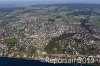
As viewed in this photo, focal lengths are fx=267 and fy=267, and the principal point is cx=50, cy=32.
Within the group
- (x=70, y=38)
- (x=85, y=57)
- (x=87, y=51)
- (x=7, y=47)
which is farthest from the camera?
(x=70, y=38)

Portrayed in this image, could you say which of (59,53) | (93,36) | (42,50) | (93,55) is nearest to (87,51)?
(93,55)

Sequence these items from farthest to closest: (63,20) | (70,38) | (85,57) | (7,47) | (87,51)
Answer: (63,20), (70,38), (7,47), (87,51), (85,57)

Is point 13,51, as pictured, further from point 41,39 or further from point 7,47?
point 41,39

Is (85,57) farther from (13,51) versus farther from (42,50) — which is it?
(13,51)

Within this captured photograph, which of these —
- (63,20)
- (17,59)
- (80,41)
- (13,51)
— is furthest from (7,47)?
(63,20)

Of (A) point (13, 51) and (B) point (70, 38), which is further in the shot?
(B) point (70, 38)

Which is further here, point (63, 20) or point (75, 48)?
point (63, 20)

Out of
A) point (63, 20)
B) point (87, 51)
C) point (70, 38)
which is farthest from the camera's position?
point (63, 20)

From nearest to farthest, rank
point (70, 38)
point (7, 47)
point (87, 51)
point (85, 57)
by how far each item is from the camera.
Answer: point (85, 57), point (87, 51), point (7, 47), point (70, 38)

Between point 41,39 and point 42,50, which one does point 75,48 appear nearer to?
point 42,50
